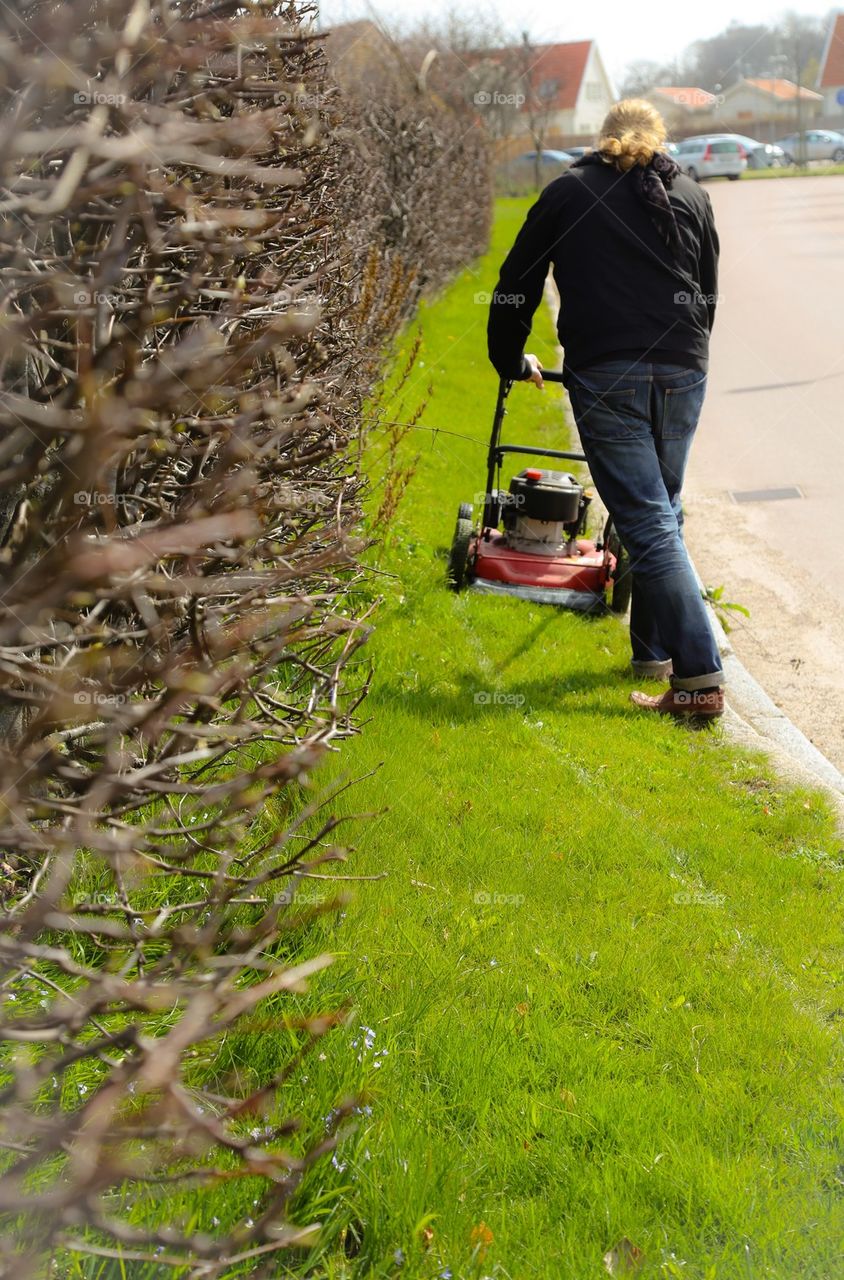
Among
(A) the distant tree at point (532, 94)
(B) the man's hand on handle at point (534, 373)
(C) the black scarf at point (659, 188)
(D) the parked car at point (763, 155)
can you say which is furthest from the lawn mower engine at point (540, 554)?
(D) the parked car at point (763, 155)

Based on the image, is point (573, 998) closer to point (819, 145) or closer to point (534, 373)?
point (534, 373)

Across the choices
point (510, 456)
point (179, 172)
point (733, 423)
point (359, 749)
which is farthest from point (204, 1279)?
point (733, 423)

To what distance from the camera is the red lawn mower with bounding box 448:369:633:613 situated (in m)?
6.17

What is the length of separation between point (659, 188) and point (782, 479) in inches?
174

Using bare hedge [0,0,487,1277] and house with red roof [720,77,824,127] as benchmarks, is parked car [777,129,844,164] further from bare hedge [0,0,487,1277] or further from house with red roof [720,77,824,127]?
bare hedge [0,0,487,1277]

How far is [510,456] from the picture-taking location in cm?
915

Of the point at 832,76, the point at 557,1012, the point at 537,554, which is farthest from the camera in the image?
the point at 832,76

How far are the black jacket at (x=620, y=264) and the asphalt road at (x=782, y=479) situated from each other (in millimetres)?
1678

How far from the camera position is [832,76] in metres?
66.3

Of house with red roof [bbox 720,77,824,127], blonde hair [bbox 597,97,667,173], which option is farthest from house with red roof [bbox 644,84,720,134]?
blonde hair [bbox 597,97,667,173]

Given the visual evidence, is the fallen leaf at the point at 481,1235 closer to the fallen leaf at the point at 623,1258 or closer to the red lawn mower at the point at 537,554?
the fallen leaf at the point at 623,1258

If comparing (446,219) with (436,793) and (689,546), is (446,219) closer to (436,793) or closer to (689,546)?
(689,546)

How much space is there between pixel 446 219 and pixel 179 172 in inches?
593

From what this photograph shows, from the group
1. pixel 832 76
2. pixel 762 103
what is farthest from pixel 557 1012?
pixel 762 103
